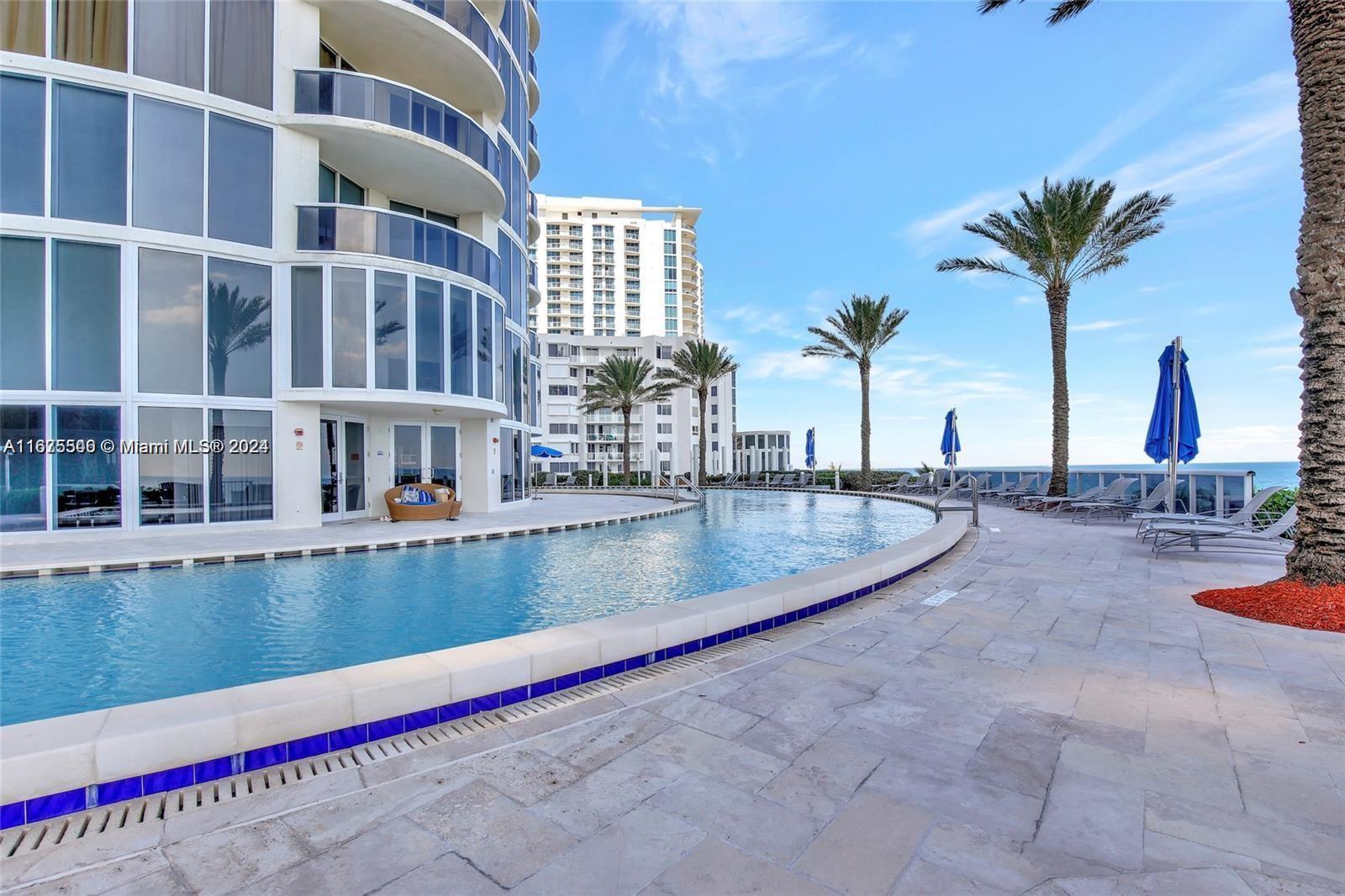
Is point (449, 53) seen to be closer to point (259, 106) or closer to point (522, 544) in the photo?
point (259, 106)

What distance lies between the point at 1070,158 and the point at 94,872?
75.9 ft

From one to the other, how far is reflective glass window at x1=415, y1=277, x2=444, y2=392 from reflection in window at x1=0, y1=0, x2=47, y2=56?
7.19 meters

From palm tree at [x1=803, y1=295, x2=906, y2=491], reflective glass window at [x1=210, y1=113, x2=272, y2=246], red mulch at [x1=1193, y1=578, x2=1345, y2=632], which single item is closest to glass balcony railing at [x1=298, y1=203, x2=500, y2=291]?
reflective glass window at [x1=210, y1=113, x2=272, y2=246]

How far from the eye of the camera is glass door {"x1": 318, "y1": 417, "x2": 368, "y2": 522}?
1387cm

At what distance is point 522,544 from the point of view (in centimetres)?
1162

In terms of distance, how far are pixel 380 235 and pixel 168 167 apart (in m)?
3.78

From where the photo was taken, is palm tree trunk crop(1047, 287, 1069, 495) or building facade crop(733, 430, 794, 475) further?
building facade crop(733, 430, 794, 475)

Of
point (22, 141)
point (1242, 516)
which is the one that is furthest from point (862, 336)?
point (22, 141)

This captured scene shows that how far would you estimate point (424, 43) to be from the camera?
47.7 feet

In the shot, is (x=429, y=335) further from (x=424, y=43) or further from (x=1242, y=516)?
(x=1242, y=516)

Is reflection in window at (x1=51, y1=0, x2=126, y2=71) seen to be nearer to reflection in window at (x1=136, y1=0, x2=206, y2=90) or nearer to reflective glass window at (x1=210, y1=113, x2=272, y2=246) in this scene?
reflection in window at (x1=136, y1=0, x2=206, y2=90)

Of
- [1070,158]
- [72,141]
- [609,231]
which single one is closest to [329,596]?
[72,141]

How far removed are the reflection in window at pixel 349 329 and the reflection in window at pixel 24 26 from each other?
583cm

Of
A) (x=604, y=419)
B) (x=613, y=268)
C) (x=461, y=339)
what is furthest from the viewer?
(x=613, y=268)
